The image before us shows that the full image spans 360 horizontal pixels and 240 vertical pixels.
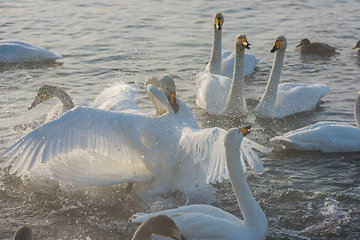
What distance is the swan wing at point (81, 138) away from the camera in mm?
→ 4344

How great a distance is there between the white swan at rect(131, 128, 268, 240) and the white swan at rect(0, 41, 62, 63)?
26.5ft

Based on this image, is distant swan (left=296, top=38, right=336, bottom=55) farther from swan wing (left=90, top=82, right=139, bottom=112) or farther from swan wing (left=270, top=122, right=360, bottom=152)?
swan wing (left=90, top=82, right=139, bottom=112)

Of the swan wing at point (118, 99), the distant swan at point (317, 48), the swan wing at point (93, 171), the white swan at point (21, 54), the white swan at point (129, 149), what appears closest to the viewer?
the white swan at point (129, 149)

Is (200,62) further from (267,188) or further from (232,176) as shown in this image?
(232,176)

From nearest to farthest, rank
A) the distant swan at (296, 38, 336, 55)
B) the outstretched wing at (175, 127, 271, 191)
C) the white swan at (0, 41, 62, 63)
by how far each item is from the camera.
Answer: the outstretched wing at (175, 127, 271, 191) < the white swan at (0, 41, 62, 63) < the distant swan at (296, 38, 336, 55)

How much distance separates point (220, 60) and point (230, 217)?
5741mm

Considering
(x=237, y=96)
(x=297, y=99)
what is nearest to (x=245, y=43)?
(x=237, y=96)

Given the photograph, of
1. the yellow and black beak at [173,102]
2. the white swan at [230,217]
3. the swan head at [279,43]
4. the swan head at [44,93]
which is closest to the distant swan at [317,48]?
the swan head at [279,43]

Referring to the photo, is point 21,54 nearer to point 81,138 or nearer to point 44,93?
point 44,93

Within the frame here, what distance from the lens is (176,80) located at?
9641mm

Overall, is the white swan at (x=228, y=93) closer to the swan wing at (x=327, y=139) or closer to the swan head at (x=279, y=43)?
the swan head at (x=279, y=43)

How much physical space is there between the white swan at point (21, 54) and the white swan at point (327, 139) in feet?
23.5

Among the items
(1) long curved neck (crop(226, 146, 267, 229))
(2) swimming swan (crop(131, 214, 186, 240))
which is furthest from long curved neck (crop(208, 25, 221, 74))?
(2) swimming swan (crop(131, 214, 186, 240))

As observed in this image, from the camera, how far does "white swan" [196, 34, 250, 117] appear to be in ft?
25.0
